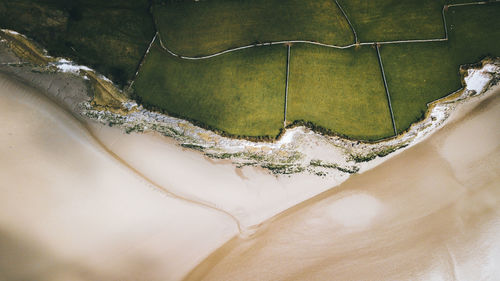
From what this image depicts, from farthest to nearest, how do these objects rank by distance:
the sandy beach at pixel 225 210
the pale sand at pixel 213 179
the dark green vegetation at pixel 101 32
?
the pale sand at pixel 213 179 → the sandy beach at pixel 225 210 → the dark green vegetation at pixel 101 32

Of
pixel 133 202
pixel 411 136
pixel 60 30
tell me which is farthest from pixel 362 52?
pixel 60 30

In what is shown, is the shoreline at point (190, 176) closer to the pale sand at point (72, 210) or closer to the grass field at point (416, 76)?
the pale sand at point (72, 210)

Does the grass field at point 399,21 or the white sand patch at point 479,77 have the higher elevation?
the grass field at point 399,21

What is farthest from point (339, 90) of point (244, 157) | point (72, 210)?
point (72, 210)

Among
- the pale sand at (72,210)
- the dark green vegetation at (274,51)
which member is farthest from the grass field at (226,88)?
the pale sand at (72,210)

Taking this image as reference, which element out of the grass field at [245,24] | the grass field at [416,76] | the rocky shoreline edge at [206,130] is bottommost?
the rocky shoreline edge at [206,130]

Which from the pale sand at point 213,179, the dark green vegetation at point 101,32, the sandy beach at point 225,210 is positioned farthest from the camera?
the pale sand at point 213,179
